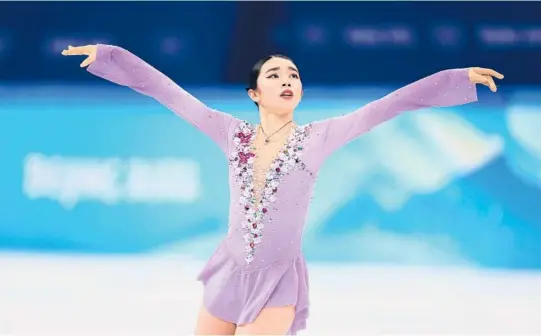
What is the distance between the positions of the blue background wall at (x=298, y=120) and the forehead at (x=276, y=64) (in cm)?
308

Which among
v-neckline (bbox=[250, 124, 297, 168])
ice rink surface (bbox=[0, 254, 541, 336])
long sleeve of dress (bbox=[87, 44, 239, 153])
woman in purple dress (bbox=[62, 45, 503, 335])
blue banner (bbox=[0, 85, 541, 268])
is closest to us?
woman in purple dress (bbox=[62, 45, 503, 335])

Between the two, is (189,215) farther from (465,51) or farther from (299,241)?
(299,241)

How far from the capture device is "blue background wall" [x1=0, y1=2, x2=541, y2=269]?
5.64 m

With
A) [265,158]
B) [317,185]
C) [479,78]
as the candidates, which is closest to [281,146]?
[265,158]

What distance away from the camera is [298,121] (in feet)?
19.9

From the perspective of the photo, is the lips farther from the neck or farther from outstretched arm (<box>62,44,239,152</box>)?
outstretched arm (<box>62,44,239,152</box>)

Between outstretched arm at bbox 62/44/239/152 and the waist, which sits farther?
outstretched arm at bbox 62/44/239/152

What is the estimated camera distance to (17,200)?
633cm

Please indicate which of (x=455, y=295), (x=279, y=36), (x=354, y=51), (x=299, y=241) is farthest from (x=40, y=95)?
(x=299, y=241)

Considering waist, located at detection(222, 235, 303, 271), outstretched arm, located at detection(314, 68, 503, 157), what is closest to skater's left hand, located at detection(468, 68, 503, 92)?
outstretched arm, located at detection(314, 68, 503, 157)

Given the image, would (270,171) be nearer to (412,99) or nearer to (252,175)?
(252,175)

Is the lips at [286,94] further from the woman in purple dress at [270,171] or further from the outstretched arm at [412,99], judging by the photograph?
the outstretched arm at [412,99]

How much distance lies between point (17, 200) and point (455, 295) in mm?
3867

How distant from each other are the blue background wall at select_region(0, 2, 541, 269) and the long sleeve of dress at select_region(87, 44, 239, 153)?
10.2ft
